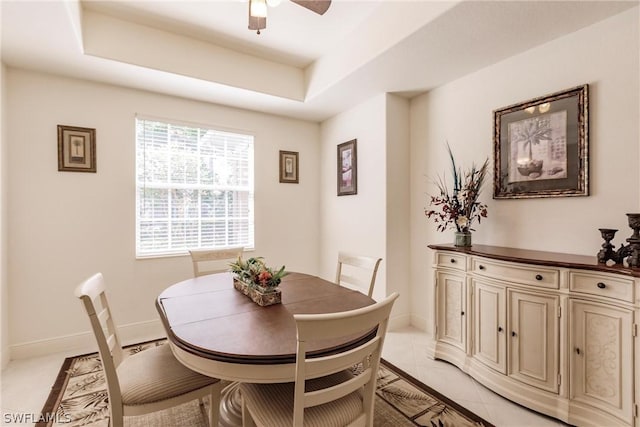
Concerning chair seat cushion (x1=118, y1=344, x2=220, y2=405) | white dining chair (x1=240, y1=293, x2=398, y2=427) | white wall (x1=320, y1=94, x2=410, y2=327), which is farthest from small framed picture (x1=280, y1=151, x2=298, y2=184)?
white dining chair (x1=240, y1=293, x2=398, y2=427)

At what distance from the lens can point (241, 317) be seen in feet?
5.04

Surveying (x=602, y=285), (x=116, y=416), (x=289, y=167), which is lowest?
(x=116, y=416)

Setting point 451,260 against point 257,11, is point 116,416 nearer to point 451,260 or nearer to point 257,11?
point 257,11

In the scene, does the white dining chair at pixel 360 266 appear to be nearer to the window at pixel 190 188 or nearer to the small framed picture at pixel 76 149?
the window at pixel 190 188

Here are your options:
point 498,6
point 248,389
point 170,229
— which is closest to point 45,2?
point 170,229

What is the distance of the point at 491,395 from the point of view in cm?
214

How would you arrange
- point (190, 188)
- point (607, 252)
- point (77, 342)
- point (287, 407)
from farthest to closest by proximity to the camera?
point (190, 188) < point (77, 342) < point (607, 252) < point (287, 407)

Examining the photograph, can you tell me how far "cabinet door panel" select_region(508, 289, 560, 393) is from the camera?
1.90 meters

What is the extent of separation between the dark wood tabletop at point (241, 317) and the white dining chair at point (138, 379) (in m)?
0.25

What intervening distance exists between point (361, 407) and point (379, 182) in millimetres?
2399

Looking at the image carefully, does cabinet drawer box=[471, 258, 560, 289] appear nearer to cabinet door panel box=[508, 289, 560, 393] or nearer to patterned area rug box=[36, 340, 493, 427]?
cabinet door panel box=[508, 289, 560, 393]

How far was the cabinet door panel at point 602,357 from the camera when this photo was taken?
1.65 metres

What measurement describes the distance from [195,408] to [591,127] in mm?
3255

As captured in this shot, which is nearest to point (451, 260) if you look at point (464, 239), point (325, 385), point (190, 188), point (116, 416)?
point (464, 239)
